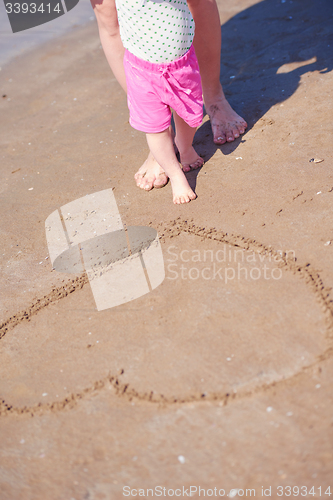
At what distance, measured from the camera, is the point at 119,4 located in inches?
80.8

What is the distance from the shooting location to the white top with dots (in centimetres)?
198

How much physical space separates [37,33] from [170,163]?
3628mm

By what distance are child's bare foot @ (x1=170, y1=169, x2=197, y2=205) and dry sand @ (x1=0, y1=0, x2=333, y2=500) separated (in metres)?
0.05

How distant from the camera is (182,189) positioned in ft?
7.57

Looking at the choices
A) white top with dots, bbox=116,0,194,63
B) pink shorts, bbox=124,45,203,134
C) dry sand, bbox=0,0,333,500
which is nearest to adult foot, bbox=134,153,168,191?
dry sand, bbox=0,0,333,500

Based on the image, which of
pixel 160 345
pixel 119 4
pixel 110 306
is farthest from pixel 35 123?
pixel 160 345

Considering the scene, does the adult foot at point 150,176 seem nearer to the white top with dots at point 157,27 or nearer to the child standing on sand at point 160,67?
the child standing on sand at point 160,67

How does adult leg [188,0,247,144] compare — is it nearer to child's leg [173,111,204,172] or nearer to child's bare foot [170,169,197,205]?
child's leg [173,111,204,172]

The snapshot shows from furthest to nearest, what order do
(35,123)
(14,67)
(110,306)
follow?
(14,67), (35,123), (110,306)

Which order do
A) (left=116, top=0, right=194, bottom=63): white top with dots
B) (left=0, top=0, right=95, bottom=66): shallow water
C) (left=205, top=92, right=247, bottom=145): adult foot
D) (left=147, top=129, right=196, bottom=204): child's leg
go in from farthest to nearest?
1. (left=0, top=0, right=95, bottom=66): shallow water
2. (left=205, top=92, right=247, bottom=145): adult foot
3. (left=147, top=129, right=196, bottom=204): child's leg
4. (left=116, top=0, right=194, bottom=63): white top with dots

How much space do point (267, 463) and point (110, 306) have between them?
2.91 ft

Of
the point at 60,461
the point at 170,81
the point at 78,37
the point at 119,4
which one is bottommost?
the point at 60,461

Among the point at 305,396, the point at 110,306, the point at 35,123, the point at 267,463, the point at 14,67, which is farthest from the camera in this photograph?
the point at 14,67

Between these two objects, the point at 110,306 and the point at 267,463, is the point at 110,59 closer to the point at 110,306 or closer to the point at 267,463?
the point at 110,306
